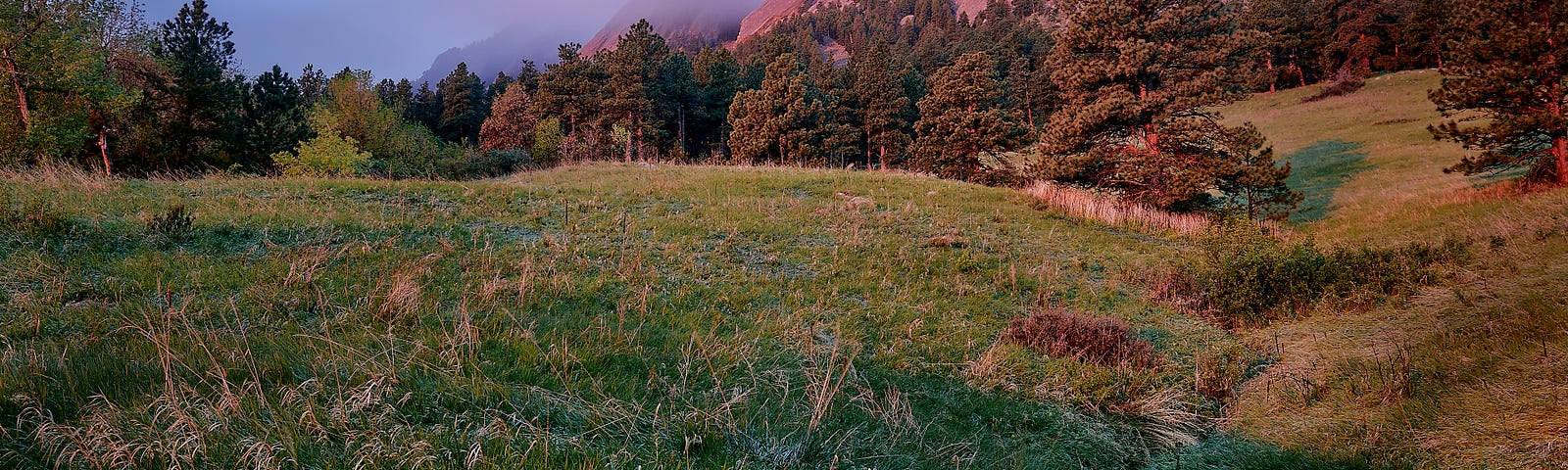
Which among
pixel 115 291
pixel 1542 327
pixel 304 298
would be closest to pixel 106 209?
pixel 115 291

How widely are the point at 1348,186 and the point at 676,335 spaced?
26.9m

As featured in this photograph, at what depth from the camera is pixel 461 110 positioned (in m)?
72.8

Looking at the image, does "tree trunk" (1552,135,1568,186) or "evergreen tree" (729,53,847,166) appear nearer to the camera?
"tree trunk" (1552,135,1568,186)

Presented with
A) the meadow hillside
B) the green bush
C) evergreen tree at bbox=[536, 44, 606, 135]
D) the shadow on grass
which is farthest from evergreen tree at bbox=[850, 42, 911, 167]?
the green bush

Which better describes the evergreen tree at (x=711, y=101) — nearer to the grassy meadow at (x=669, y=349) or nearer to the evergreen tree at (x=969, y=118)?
the evergreen tree at (x=969, y=118)

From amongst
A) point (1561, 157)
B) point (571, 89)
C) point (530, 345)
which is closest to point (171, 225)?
point (530, 345)

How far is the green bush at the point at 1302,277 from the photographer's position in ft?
25.3

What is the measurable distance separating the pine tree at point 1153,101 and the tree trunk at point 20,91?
32419mm

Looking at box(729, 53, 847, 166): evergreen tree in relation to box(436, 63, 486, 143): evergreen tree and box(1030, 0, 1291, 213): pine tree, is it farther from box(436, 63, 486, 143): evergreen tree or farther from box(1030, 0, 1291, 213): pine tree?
box(436, 63, 486, 143): evergreen tree

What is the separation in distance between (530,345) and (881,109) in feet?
156

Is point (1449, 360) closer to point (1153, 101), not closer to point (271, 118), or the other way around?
point (1153, 101)

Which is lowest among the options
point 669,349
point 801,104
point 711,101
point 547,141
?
point 669,349

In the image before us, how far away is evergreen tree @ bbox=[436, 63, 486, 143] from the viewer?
235 feet

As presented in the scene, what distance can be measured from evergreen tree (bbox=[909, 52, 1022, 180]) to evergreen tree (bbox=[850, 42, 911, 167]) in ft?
47.0
